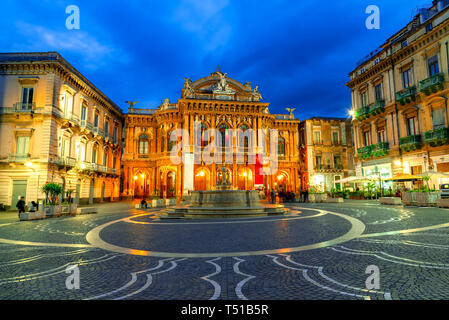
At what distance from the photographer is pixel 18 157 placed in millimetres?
20812

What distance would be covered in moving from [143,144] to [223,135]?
42.3ft

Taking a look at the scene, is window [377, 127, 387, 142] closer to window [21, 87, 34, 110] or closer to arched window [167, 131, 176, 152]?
arched window [167, 131, 176, 152]

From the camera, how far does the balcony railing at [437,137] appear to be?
62.0ft

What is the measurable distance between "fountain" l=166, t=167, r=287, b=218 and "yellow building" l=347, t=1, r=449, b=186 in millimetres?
15197

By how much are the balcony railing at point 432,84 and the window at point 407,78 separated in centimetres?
189

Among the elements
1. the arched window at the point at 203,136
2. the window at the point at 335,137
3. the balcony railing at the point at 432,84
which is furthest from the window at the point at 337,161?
the arched window at the point at 203,136

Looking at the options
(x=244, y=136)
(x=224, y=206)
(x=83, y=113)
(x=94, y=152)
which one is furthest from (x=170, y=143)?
(x=224, y=206)

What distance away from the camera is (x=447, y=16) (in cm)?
1916

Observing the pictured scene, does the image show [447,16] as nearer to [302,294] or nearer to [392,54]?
[392,54]

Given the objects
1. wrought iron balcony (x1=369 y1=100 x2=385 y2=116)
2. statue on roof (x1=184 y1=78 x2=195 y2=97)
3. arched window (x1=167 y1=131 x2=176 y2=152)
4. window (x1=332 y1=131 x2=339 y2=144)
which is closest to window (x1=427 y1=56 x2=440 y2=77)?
wrought iron balcony (x1=369 y1=100 x2=385 y2=116)

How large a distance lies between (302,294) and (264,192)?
29.4 metres

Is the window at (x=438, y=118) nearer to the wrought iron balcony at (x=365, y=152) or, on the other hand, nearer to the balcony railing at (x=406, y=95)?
the balcony railing at (x=406, y=95)
